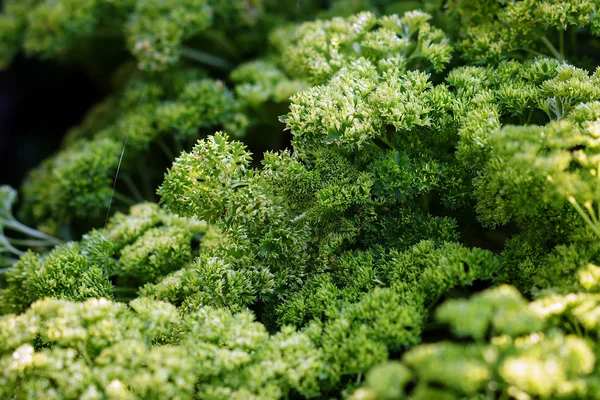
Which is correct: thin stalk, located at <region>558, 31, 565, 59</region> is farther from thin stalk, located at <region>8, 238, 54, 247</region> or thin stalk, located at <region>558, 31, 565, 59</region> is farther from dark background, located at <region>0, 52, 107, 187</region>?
dark background, located at <region>0, 52, 107, 187</region>

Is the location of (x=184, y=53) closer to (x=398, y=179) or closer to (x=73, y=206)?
(x=73, y=206)

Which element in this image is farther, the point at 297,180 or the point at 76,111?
the point at 76,111

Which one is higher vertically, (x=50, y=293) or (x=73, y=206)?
(x=73, y=206)

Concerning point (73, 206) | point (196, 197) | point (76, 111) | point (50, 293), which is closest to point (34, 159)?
point (76, 111)

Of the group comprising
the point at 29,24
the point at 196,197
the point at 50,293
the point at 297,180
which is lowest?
the point at 50,293

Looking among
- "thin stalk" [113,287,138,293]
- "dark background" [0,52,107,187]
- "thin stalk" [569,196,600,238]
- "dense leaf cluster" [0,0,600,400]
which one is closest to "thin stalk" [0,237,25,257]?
"dense leaf cluster" [0,0,600,400]

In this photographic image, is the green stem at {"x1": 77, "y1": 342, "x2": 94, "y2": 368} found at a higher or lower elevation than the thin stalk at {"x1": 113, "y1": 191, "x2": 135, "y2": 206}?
lower

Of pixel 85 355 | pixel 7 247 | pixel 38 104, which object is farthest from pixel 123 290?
pixel 38 104

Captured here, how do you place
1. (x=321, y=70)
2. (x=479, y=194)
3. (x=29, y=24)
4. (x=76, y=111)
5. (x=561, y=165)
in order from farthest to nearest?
(x=76, y=111) < (x=29, y=24) < (x=321, y=70) < (x=479, y=194) < (x=561, y=165)
